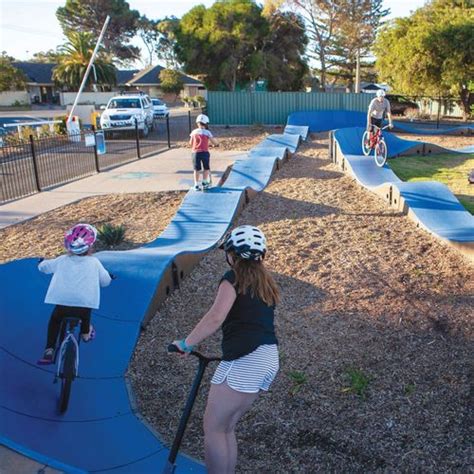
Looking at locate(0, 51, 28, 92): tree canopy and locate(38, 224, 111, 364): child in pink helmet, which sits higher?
locate(0, 51, 28, 92): tree canopy

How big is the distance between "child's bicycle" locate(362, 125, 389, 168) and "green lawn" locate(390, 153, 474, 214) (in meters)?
1.05

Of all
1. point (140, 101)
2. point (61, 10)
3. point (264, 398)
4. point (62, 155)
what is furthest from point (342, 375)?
point (61, 10)

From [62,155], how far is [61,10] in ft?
240

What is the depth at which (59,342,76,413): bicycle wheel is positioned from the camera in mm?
3854

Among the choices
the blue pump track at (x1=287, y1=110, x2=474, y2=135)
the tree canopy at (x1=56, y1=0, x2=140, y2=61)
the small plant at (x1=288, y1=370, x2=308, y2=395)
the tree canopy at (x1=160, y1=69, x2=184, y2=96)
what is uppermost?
the tree canopy at (x1=56, y1=0, x2=140, y2=61)

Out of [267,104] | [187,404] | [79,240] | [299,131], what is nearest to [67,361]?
[79,240]

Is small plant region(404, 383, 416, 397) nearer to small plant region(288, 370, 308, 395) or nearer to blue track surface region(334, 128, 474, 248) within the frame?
small plant region(288, 370, 308, 395)

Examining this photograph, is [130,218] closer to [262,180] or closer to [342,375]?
[262,180]

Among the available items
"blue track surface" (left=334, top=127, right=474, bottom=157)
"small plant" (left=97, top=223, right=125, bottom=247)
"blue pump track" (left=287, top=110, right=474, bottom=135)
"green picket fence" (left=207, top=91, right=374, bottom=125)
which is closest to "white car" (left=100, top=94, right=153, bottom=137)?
"green picket fence" (left=207, top=91, right=374, bottom=125)

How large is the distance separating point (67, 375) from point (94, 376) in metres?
0.55

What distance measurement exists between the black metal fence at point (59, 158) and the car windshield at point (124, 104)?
2.34m

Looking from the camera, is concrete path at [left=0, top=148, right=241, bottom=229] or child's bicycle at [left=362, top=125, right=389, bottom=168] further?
child's bicycle at [left=362, top=125, right=389, bottom=168]

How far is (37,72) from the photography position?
74188 mm

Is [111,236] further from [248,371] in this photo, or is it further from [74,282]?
[248,371]
